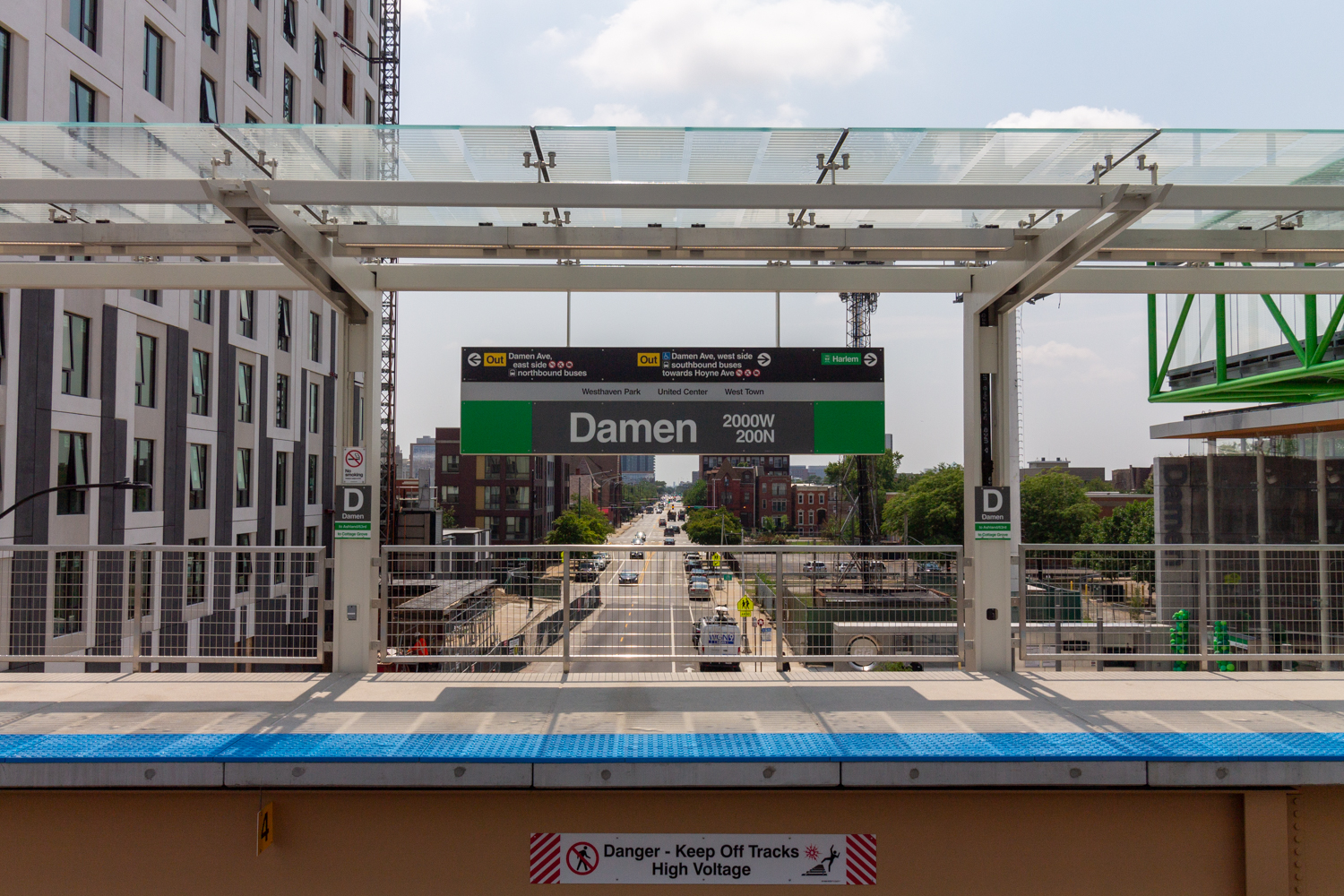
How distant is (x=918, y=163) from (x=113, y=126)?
18.2ft

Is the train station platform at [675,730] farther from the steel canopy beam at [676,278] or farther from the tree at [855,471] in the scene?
the tree at [855,471]

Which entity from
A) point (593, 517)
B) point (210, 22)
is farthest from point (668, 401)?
point (593, 517)

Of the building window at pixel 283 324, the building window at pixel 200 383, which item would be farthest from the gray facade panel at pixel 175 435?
the building window at pixel 283 324

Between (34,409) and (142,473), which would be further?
(142,473)

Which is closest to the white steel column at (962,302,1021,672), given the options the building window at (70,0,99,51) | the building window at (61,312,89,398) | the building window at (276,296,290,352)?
the building window at (61,312,89,398)

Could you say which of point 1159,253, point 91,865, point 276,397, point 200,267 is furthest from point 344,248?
point 276,397

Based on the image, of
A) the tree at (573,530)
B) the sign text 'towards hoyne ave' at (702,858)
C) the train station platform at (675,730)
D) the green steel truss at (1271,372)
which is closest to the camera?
the train station platform at (675,730)

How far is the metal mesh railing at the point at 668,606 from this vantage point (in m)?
6.52

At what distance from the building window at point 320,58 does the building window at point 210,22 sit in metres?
8.71

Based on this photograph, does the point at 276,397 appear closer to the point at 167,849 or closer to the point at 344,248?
the point at 344,248

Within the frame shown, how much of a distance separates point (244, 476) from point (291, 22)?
58.9 feet

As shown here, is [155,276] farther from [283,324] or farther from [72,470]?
[283,324]

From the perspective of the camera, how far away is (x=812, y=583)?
263 inches

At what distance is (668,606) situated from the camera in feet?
21.5
